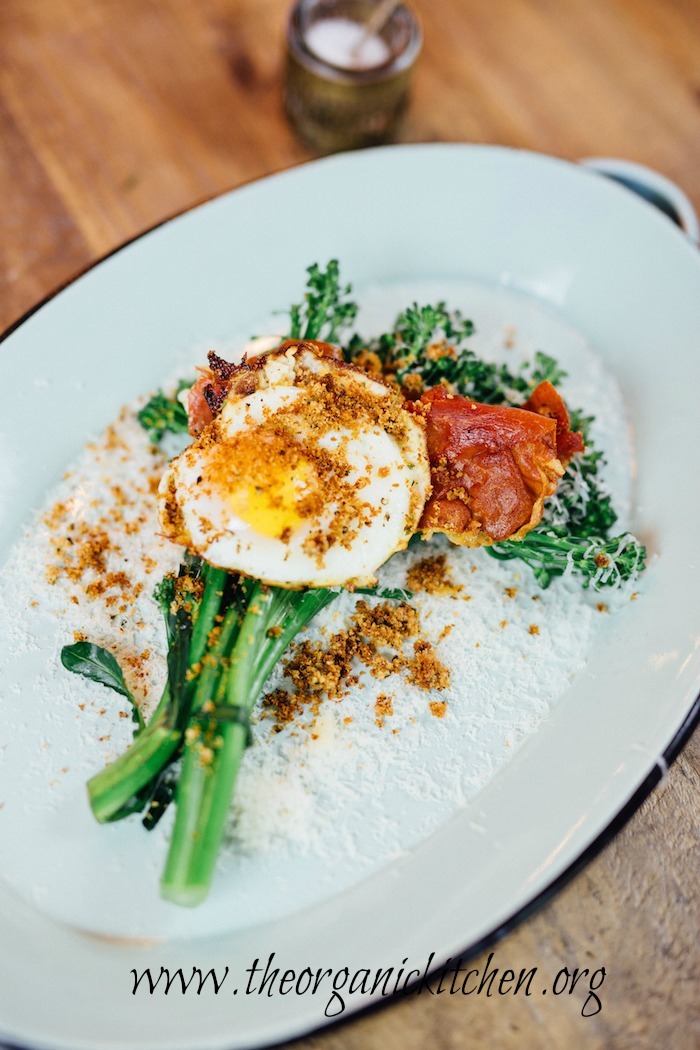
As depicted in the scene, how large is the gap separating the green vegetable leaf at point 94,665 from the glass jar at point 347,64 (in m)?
2.61

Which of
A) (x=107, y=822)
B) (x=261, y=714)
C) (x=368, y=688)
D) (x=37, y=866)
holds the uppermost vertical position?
(x=368, y=688)

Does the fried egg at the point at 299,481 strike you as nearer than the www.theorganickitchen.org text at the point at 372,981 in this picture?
No

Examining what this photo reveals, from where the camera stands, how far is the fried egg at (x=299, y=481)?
7.86 feet

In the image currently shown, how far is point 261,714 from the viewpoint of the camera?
2682 millimetres

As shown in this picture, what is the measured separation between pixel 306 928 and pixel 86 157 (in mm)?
3394

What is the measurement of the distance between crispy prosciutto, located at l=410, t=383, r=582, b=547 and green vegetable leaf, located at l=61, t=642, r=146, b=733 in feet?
3.61

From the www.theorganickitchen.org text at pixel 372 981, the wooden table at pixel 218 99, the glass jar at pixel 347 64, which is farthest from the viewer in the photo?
the wooden table at pixel 218 99

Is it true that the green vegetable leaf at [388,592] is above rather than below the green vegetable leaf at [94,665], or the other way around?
above

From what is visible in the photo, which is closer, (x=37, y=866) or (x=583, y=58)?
(x=37, y=866)

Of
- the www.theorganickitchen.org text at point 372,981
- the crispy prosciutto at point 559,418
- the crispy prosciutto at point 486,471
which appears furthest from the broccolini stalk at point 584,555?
the www.theorganickitchen.org text at point 372,981

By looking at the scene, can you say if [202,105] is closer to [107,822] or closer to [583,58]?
[583,58]

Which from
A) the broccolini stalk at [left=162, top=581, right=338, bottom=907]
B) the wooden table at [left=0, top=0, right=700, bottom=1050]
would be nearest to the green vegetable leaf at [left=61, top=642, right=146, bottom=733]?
the broccolini stalk at [left=162, top=581, right=338, bottom=907]

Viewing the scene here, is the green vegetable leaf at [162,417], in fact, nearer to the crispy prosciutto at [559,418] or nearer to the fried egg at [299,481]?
the fried egg at [299,481]

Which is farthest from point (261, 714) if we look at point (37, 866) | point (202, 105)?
point (202, 105)
